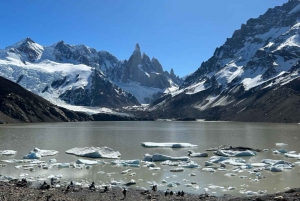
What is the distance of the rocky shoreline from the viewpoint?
2523 centimetres

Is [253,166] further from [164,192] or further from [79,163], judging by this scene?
[79,163]

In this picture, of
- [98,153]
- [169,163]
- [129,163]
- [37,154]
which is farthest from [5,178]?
[169,163]

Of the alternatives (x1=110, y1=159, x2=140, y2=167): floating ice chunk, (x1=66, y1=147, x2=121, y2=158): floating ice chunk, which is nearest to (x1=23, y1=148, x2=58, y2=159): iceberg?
(x1=66, y1=147, x2=121, y2=158): floating ice chunk

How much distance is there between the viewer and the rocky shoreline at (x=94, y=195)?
82.8 ft

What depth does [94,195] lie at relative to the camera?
90.7 feet

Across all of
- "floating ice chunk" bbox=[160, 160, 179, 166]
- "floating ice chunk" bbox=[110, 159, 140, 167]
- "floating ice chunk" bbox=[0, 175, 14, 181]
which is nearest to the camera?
"floating ice chunk" bbox=[0, 175, 14, 181]

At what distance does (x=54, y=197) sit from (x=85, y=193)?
3.41 meters

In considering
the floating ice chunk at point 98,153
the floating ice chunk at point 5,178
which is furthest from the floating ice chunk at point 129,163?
the floating ice chunk at point 5,178

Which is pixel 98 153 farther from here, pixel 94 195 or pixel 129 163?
Result: pixel 94 195

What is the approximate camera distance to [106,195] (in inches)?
1105

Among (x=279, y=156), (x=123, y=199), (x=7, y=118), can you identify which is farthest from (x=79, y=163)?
(x=7, y=118)

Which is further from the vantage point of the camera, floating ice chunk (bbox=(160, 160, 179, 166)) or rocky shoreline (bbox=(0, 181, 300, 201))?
floating ice chunk (bbox=(160, 160, 179, 166))

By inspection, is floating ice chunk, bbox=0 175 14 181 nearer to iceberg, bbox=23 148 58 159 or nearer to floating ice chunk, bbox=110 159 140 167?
iceberg, bbox=23 148 58 159

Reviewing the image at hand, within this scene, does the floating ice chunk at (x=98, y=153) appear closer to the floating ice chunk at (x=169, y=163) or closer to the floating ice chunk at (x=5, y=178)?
the floating ice chunk at (x=169, y=163)
